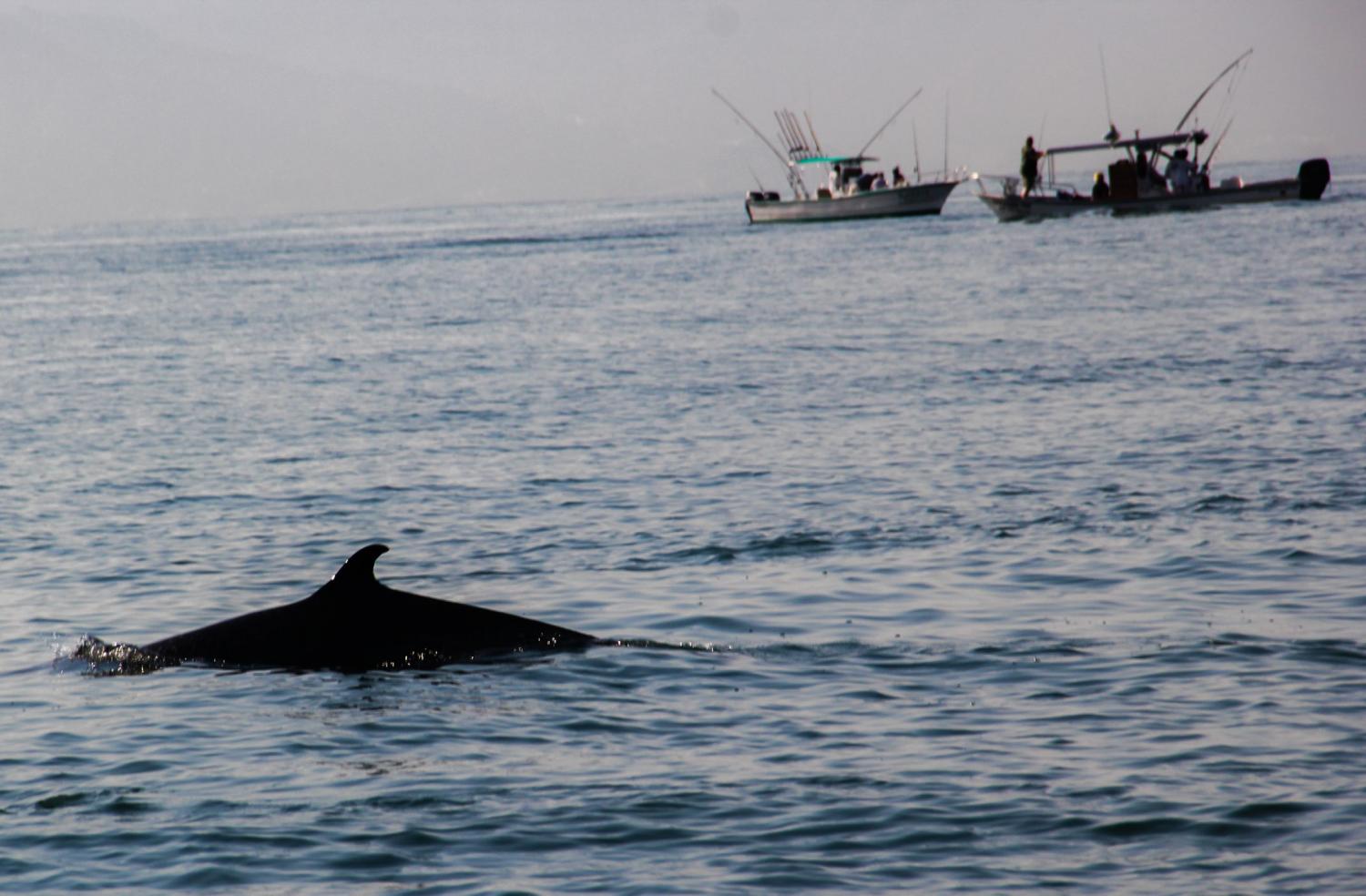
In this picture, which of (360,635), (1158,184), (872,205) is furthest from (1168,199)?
(360,635)

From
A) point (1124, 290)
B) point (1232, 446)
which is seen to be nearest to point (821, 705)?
point (1232, 446)

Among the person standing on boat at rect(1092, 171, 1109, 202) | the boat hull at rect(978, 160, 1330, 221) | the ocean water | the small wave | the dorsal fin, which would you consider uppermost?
the person standing on boat at rect(1092, 171, 1109, 202)

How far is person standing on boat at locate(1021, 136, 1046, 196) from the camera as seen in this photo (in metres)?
83.5

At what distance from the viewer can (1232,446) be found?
19391 millimetres

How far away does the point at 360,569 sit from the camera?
1054 centimetres

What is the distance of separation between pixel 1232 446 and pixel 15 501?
45.9 ft

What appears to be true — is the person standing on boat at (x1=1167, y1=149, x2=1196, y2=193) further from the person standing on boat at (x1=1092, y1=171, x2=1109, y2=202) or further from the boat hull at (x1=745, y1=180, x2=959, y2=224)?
the boat hull at (x1=745, y1=180, x2=959, y2=224)

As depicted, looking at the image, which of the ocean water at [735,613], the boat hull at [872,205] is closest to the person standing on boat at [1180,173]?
the boat hull at [872,205]

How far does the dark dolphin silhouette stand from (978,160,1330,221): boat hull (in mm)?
72850

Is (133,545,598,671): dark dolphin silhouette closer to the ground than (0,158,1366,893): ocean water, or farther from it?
farther from it

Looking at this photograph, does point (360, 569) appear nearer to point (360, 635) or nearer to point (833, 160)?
point (360, 635)

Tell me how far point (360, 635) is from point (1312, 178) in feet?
282

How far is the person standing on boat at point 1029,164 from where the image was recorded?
274 feet

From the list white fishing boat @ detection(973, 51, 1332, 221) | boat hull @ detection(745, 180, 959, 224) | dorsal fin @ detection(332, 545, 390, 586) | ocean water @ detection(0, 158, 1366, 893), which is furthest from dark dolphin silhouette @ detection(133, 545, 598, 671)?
boat hull @ detection(745, 180, 959, 224)
